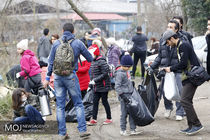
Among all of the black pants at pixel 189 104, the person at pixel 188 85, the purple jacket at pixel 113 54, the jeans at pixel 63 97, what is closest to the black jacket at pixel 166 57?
the person at pixel 188 85

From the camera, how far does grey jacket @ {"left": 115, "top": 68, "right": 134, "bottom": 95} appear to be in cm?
676

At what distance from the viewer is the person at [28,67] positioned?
8688 mm

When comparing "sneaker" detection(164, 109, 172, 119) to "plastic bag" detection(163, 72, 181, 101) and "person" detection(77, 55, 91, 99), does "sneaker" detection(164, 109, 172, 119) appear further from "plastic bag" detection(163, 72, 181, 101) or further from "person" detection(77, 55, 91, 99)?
"person" detection(77, 55, 91, 99)

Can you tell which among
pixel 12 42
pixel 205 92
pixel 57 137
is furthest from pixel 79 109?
pixel 12 42

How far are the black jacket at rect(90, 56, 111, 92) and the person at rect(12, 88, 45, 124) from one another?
1.23 metres

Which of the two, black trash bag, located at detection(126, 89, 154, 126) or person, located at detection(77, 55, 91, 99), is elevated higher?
person, located at detection(77, 55, 91, 99)

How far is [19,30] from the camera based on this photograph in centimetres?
1845

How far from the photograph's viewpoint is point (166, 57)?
7645 mm

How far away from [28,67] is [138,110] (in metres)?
3.27

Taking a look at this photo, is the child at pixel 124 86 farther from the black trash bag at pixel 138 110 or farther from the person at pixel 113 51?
the person at pixel 113 51

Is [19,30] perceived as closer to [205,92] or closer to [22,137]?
[205,92]

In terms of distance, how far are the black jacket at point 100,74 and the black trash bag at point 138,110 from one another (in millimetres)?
1006

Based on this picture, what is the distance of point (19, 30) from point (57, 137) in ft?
40.6

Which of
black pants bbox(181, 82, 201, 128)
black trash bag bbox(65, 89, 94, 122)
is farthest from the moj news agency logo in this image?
black pants bbox(181, 82, 201, 128)
